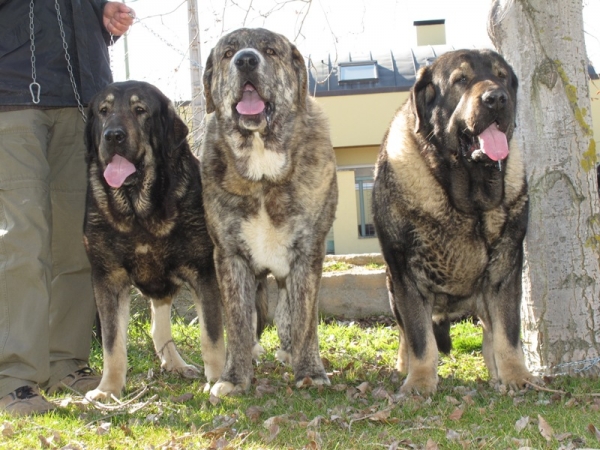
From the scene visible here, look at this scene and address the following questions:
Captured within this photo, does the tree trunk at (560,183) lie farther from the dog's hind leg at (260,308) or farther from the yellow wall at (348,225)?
the yellow wall at (348,225)

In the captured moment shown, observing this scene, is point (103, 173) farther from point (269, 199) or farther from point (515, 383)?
point (515, 383)

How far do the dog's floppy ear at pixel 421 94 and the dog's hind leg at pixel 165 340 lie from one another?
2.11m

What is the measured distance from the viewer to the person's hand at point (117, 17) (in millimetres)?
4672

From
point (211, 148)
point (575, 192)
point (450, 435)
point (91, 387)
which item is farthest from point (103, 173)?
point (575, 192)

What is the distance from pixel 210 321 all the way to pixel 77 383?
94 cm

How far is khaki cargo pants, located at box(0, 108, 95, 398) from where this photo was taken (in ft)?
12.8

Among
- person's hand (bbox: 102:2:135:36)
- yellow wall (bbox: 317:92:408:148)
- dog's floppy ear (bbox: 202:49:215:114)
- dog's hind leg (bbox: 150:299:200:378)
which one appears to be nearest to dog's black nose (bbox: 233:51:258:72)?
dog's floppy ear (bbox: 202:49:215:114)

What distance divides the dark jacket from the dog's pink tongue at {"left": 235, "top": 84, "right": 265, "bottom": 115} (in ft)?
3.45

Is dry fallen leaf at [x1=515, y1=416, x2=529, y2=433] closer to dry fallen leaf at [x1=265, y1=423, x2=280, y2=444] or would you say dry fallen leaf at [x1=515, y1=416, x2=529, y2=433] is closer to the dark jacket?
dry fallen leaf at [x1=265, y1=423, x2=280, y2=444]

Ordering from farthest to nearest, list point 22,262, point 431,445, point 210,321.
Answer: point 210,321
point 22,262
point 431,445

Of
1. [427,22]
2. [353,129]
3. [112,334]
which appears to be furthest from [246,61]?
[427,22]

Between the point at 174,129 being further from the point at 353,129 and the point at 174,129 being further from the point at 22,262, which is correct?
the point at 353,129

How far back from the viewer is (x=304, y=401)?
12.5 feet

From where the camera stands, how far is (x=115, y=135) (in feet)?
13.5
